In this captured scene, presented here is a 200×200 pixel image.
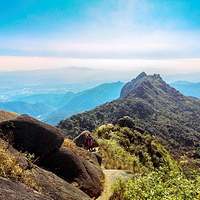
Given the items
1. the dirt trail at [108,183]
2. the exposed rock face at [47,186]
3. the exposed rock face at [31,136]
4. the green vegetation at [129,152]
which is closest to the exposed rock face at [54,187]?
the exposed rock face at [47,186]

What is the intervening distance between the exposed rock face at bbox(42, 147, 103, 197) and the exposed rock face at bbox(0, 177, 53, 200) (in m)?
2.95

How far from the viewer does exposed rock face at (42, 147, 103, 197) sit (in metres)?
7.05

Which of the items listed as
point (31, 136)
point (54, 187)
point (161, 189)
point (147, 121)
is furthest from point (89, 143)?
point (147, 121)

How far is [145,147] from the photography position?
2392 cm

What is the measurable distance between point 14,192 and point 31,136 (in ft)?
12.4

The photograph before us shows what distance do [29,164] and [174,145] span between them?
65.0m

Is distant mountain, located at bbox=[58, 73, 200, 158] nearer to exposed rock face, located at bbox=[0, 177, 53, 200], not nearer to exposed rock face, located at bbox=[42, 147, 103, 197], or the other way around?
exposed rock face, located at bbox=[42, 147, 103, 197]

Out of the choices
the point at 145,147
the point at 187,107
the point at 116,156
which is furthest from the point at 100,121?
the point at 187,107

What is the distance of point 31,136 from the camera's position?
7.11 meters

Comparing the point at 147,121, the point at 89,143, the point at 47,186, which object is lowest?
the point at 147,121

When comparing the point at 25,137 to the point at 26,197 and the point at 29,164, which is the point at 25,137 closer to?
the point at 29,164

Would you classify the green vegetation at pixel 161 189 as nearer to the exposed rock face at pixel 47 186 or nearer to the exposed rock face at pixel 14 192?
the exposed rock face at pixel 47 186

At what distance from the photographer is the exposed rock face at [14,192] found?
3.36m

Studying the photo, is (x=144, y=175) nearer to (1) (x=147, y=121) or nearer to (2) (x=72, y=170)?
(2) (x=72, y=170)
